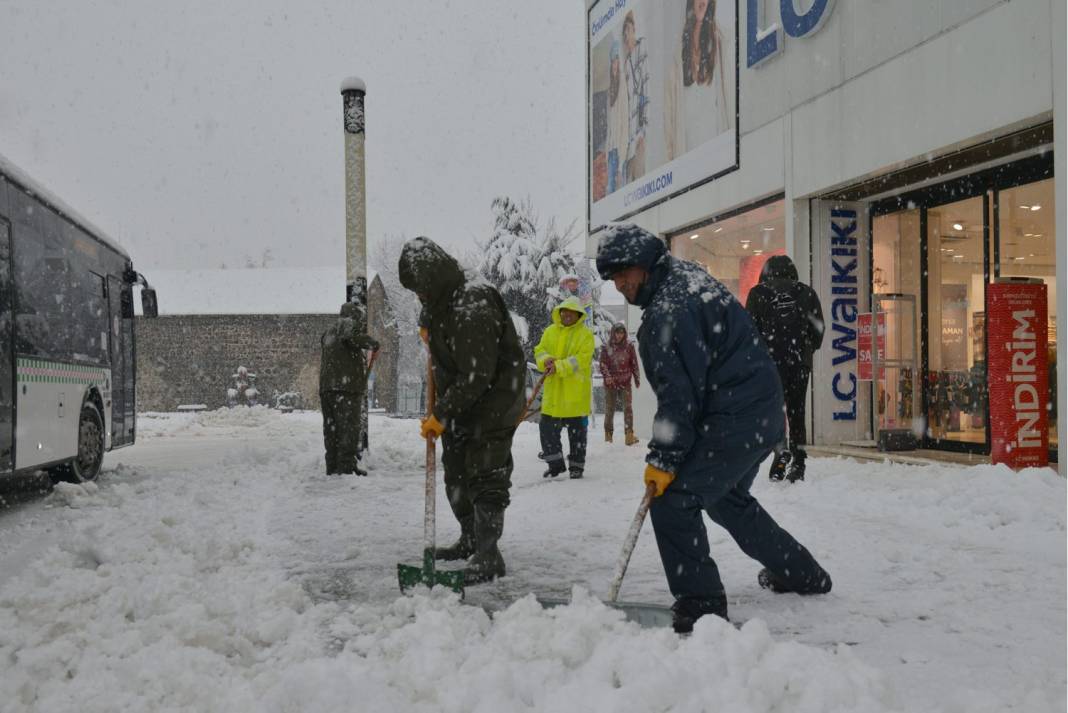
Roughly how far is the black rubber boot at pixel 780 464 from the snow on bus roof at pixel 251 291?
34687 millimetres

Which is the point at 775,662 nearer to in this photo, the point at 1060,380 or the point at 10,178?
the point at 1060,380

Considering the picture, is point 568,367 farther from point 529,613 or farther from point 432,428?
point 529,613

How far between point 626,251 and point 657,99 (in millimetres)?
12726

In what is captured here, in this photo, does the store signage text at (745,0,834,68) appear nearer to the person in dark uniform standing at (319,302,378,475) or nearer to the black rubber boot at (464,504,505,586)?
the person in dark uniform standing at (319,302,378,475)

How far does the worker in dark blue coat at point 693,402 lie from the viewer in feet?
12.4

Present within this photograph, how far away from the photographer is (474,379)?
16.0 feet

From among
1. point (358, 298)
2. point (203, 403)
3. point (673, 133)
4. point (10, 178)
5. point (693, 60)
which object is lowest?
point (203, 403)

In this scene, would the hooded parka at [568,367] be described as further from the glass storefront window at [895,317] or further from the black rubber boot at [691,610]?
the black rubber boot at [691,610]

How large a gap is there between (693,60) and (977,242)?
18.9ft

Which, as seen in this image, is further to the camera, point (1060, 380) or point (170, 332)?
point (170, 332)

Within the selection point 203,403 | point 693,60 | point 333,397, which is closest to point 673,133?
point 693,60

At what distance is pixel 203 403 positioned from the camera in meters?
40.1

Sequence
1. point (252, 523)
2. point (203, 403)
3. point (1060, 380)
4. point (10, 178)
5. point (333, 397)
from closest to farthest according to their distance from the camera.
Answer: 1. point (252, 523)
2. point (1060, 380)
3. point (10, 178)
4. point (333, 397)
5. point (203, 403)

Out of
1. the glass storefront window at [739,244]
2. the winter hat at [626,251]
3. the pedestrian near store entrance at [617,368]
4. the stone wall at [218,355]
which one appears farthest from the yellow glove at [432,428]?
the stone wall at [218,355]
